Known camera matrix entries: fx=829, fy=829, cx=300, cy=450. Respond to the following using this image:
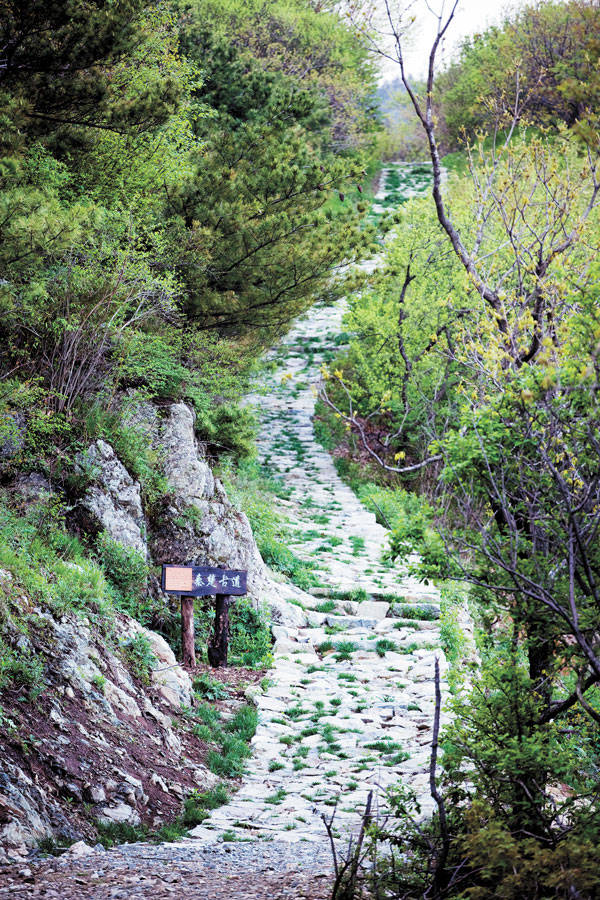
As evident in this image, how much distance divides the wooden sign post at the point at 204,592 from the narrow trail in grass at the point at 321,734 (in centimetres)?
70

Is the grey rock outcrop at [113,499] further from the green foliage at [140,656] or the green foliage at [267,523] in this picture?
the green foliage at [267,523]

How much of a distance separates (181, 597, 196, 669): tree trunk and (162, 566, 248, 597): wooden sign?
5.2 inches

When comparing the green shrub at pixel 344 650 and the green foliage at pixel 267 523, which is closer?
the green shrub at pixel 344 650

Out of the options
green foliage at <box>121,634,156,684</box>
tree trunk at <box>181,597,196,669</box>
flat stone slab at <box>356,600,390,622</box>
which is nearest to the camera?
green foliage at <box>121,634,156,684</box>

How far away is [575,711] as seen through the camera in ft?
16.0

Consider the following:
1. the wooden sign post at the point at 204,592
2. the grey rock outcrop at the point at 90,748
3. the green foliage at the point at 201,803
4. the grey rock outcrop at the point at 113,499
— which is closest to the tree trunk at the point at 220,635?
the wooden sign post at the point at 204,592

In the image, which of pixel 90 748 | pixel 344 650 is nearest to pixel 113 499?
pixel 344 650

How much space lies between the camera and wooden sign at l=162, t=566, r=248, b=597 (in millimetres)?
8125

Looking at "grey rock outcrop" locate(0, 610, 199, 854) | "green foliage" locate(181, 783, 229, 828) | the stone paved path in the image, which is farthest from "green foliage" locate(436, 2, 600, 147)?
"green foliage" locate(181, 783, 229, 828)

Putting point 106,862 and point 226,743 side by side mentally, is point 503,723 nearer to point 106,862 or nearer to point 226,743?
point 106,862

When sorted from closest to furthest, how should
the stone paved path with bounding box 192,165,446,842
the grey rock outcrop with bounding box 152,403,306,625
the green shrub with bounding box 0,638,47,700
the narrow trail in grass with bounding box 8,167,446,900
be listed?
the narrow trail in grass with bounding box 8,167,446,900, the green shrub with bounding box 0,638,47,700, the stone paved path with bounding box 192,165,446,842, the grey rock outcrop with bounding box 152,403,306,625

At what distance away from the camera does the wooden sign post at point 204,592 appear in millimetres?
8172

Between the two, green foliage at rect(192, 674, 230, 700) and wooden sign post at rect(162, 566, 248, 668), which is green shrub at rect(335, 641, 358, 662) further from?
green foliage at rect(192, 674, 230, 700)

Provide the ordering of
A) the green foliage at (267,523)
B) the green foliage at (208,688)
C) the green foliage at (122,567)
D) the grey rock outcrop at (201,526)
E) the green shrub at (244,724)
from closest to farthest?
1. the green shrub at (244,724)
2. the green foliage at (208,688)
3. the green foliage at (122,567)
4. the grey rock outcrop at (201,526)
5. the green foliage at (267,523)
